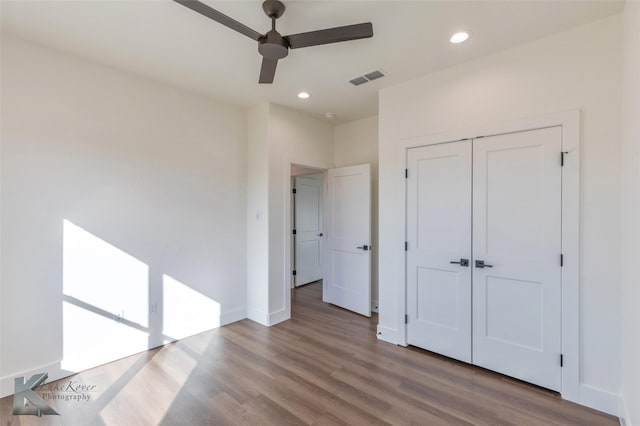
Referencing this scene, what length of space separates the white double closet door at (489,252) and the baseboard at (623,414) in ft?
1.12

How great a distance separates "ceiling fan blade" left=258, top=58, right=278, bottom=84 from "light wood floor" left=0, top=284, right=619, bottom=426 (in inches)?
103

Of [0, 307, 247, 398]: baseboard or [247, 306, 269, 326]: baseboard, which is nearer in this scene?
[0, 307, 247, 398]: baseboard

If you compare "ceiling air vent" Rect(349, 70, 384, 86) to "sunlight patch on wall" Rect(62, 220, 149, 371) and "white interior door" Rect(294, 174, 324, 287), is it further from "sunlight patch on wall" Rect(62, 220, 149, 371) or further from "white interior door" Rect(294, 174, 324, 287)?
"sunlight patch on wall" Rect(62, 220, 149, 371)

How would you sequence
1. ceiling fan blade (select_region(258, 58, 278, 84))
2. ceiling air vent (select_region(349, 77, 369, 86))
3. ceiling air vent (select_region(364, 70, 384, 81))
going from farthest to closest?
ceiling air vent (select_region(349, 77, 369, 86)) → ceiling air vent (select_region(364, 70, 384, 81)) → ceiling fan blade (select_region(258, 58, 278, 84))

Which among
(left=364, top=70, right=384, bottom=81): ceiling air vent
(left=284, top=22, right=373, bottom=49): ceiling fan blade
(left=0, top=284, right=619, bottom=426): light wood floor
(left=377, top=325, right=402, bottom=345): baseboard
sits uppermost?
(left=364, top=70, right=384, bottom=81): ceiling air vent

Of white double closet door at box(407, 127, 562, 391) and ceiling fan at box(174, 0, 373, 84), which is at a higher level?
ceiling fan at box(174, 0, 373, 84)

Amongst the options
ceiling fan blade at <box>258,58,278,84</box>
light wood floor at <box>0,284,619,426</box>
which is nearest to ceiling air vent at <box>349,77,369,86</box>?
ceiling fan blade at <box>258,58,278,84</box>

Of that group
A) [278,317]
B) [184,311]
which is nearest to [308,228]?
[278,317]

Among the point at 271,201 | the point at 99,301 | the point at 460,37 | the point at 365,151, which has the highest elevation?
the point at 460,37

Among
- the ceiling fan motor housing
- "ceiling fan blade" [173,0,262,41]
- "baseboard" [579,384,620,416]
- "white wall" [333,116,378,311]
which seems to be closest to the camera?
"ceiling fan blade" [173,0,262,41]

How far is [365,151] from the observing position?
430cm

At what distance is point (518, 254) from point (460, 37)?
1896 mm

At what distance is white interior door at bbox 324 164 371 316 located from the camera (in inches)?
155

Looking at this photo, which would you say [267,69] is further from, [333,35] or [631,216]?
[631,216]
